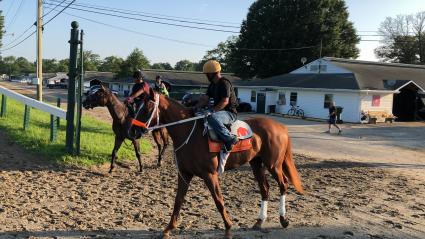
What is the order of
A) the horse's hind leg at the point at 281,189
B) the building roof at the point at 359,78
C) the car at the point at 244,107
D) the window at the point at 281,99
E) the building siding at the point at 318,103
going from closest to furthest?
the horse's hind leg at the point at 281,189 < the building siding at the point at 318,103 < the building roof at the point at 359,78 < the window at the point at 281,99 < the car at the point at 244,107

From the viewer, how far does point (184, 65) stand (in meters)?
138

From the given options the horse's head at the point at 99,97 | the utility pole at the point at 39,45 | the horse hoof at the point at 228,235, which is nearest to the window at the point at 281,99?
the utility pole at the point at 39,45

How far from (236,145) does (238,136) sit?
13 centimetres

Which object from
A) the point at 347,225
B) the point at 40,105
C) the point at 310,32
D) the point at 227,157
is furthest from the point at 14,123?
the point at 310,32

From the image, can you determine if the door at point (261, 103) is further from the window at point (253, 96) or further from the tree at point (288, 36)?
the tree at point (288, 36)

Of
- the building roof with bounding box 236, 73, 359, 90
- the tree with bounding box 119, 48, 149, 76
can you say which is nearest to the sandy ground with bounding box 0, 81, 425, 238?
the building roof with bounding box 236, 73, 359, 90

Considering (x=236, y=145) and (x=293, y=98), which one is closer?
(x=236, y=145)

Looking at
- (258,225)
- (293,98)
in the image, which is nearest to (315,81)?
(293,98)

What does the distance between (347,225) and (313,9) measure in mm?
50337

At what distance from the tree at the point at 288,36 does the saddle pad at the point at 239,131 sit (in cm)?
4713

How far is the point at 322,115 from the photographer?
111ft

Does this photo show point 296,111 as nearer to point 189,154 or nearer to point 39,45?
point 39,45

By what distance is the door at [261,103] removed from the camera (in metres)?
39.8

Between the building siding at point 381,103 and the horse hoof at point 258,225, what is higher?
the building siding at point 381,103
